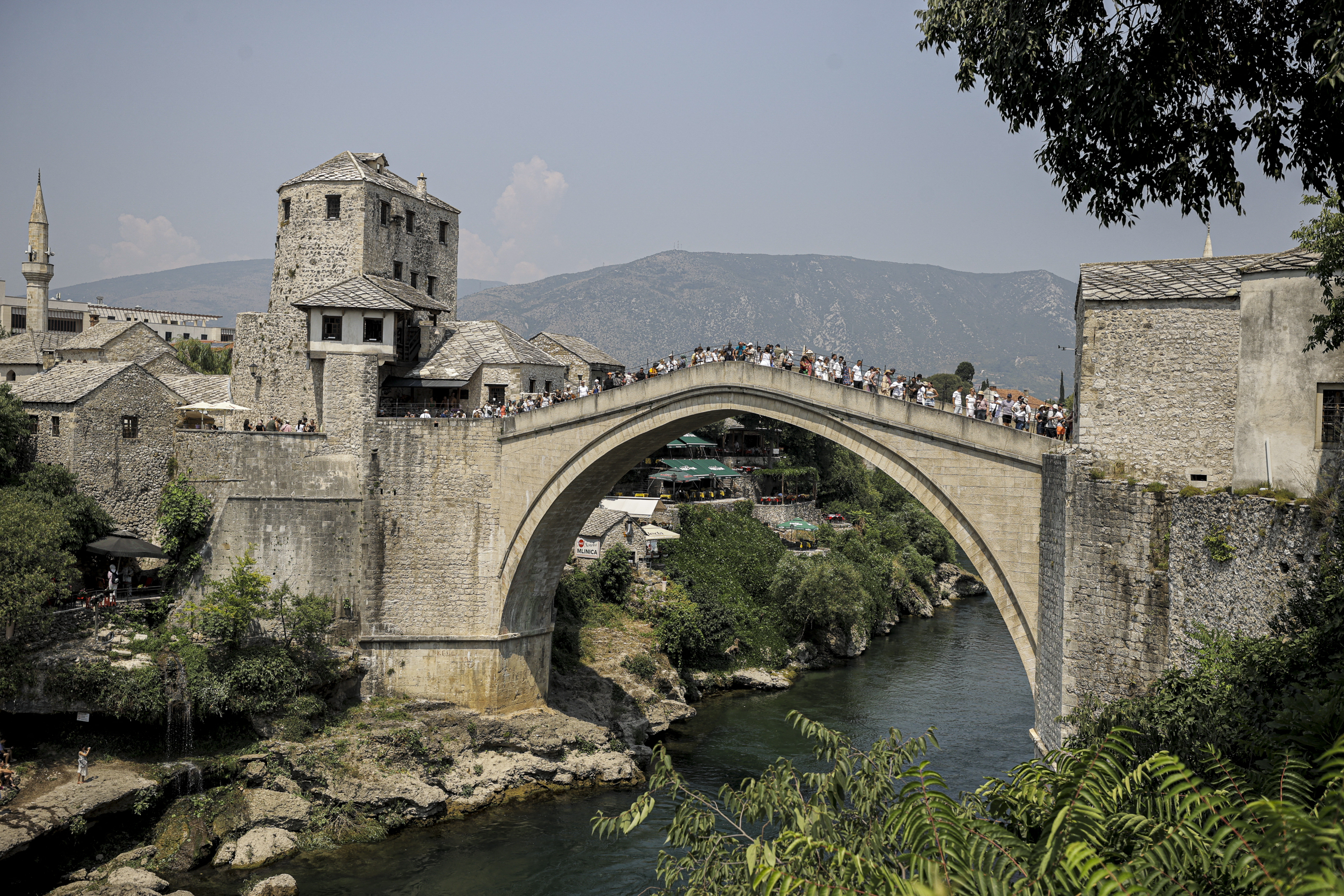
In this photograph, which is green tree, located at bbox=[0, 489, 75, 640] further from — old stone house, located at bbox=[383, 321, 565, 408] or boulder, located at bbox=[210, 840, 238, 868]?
old stone house, located at bbox=[383, 321, 565, 408]

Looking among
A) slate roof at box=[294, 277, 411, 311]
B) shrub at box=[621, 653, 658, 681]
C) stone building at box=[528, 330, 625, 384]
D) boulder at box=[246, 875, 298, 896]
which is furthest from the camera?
stone building at box=[528, 330, 625, 384]

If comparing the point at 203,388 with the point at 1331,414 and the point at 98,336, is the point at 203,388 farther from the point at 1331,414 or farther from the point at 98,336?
the point at 1331,414

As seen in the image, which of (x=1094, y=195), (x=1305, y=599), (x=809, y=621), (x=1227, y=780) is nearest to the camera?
(x=1227, y=780)

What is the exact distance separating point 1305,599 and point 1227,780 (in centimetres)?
702

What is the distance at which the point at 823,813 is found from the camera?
9055mm

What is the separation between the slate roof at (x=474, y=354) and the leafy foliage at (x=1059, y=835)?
26.2m

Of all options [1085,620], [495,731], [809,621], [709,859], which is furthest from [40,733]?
[809,621]

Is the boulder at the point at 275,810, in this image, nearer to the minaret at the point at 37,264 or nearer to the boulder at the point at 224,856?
the boulder at the point at 224,856

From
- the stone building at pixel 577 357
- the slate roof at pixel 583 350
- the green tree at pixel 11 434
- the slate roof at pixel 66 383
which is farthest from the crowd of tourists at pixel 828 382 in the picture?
the slate roof at pixel 583 350

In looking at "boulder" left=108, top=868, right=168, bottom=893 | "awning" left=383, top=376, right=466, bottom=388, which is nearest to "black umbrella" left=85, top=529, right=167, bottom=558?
"awning" left=383, top=376, right=466, bottom=388

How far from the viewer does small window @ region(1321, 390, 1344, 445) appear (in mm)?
14555

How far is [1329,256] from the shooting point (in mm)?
13141

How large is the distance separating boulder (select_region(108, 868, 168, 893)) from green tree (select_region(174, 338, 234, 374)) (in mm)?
37622

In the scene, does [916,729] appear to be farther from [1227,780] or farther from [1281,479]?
[1227,780]
